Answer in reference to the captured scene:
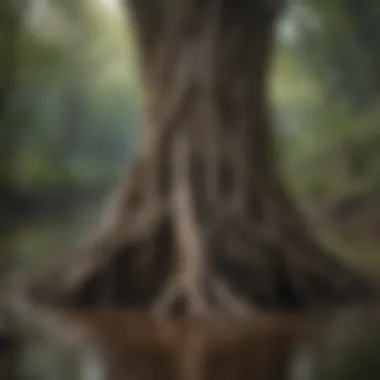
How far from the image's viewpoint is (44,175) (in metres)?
1.38

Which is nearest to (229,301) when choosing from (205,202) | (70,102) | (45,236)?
(205,202)

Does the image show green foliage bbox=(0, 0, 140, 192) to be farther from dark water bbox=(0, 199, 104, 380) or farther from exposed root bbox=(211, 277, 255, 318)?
exposed root bbox=(211, 277, 255, 318)

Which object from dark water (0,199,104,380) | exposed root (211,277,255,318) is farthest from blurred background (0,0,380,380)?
exposed root (211,277,255,318)

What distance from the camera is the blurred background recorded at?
1357 millimetres

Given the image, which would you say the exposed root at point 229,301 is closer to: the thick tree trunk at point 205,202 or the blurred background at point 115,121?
the thick tree trunk at point 205,202

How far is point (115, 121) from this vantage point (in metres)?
1.37

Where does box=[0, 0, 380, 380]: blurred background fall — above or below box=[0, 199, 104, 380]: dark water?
above

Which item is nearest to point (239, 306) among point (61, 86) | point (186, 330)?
point (186, 330)

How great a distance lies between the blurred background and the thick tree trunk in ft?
0.11

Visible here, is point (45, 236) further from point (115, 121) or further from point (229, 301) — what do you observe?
point (229, 301)

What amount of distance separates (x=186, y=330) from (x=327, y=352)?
23 cm

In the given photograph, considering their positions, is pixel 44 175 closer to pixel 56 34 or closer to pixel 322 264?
pixel 56 34

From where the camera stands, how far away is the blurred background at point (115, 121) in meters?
1.36

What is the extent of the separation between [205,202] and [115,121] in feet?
0.68
